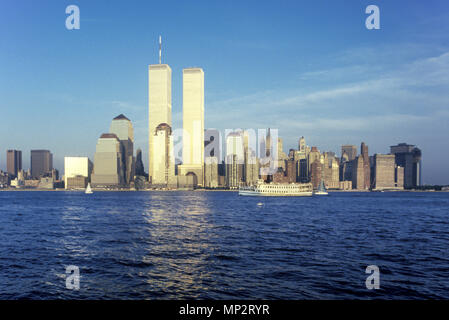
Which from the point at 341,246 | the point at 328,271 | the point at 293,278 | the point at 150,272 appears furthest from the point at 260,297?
the point at 341,246

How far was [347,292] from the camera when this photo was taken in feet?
77.0

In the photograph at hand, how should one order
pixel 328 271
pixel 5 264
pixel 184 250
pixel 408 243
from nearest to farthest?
pixel 328 271 < pixel 5 264 < pixel 184 250 < pixel 408 243

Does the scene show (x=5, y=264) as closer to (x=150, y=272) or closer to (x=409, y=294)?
(x=150, y=272)

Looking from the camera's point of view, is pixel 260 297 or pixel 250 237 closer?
pixel 260 297
